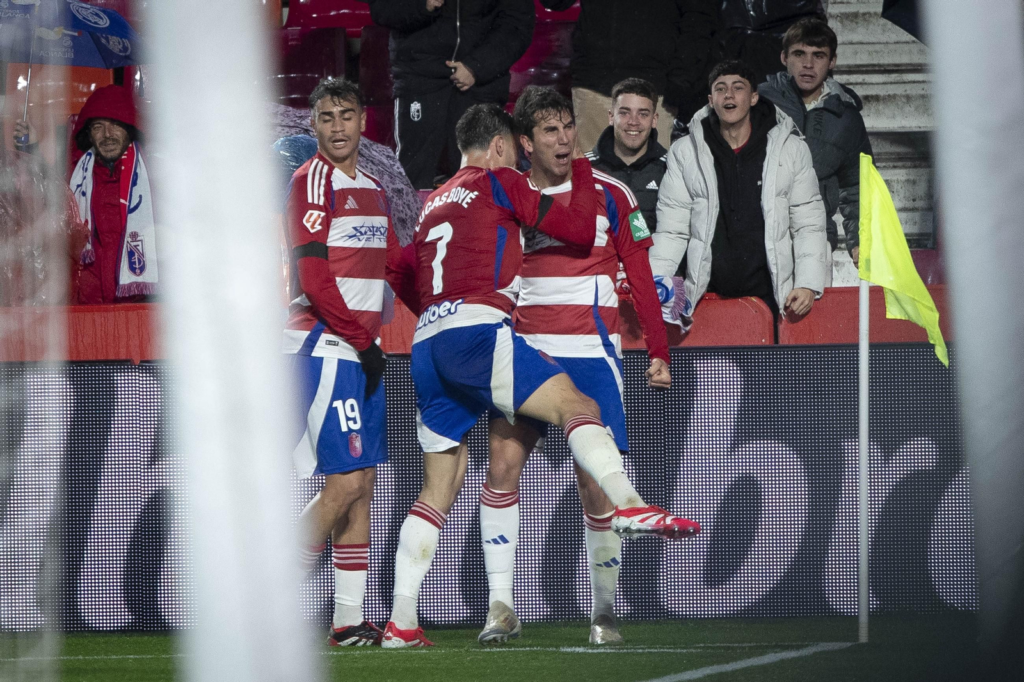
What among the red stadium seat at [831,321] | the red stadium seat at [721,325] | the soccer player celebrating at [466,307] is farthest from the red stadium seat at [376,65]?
the red stadium seat at [831,321]

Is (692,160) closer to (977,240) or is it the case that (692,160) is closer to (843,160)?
(843,160)

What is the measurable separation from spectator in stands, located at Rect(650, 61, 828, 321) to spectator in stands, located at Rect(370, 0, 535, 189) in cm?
163

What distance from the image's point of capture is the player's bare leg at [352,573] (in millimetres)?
4637

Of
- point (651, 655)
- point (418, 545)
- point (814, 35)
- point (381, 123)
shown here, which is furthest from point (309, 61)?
point (651, 655)

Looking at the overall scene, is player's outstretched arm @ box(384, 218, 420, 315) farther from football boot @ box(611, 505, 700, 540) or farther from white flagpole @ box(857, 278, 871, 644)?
white flagpole @ box(857, 278, 871, 644)

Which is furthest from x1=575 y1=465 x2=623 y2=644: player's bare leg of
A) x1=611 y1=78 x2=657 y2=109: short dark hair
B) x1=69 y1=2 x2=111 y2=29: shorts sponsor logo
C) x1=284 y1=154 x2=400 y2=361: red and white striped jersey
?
x1=69 y1=2 x2=111 y2=29: shorts sponsor logo

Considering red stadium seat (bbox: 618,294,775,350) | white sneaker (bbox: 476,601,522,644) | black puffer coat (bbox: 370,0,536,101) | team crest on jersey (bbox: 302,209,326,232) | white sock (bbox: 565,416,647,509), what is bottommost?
white sneaker (bbox: 476,601,522,644)

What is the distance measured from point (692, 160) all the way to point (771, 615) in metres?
1.98

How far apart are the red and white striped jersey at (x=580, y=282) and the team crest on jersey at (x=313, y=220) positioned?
2.58ft

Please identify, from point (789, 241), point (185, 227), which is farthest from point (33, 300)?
point (789, 241)

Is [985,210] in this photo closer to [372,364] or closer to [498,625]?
[372,364]

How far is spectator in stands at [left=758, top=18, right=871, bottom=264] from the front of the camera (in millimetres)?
6059

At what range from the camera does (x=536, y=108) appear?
4.63 m

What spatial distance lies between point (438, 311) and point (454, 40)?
282 cm
